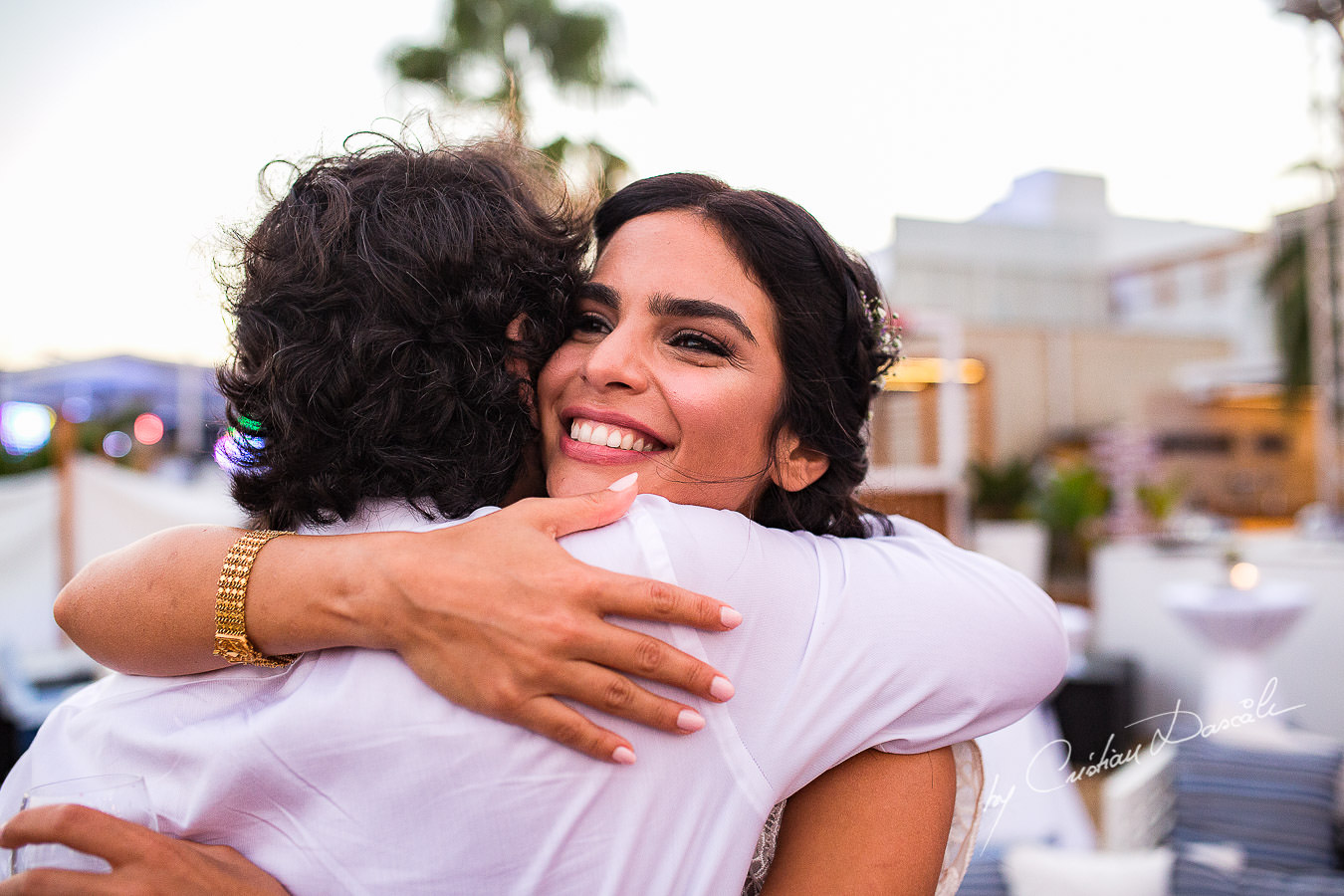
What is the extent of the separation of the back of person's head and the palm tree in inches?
308

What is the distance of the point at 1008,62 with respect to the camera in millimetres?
4812

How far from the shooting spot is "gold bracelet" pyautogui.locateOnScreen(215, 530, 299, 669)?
1146 mm

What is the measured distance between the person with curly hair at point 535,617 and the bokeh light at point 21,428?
1024 cm

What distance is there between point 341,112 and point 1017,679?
4.77 ft

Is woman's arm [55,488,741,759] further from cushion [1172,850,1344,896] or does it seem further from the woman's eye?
cushion [1172,850,1344,896]

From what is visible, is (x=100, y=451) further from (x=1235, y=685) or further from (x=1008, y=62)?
(x=1235, y=685)

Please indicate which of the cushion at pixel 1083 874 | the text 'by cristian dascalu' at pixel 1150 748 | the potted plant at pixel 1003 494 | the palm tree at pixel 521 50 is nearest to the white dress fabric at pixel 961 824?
the text 'by cristian dascalu' at pixel 1150 748

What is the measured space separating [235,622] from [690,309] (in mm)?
802

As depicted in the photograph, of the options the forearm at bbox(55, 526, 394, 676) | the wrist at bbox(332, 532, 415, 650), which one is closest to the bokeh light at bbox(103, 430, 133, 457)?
the forearm at bbox(55, 526, 394, 676)

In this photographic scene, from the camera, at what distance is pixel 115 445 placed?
1048cm

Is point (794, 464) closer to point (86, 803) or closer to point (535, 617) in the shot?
point (535, 617)

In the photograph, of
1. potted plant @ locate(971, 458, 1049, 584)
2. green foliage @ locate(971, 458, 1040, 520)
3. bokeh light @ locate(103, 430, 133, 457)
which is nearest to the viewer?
bokeh light @ locate(103, 430, 133, 457)

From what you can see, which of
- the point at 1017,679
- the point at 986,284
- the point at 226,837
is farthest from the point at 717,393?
the point at 986,284

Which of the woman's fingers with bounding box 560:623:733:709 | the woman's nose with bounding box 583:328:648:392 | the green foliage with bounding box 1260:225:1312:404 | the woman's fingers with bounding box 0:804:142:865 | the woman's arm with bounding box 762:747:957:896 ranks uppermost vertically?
the green foliage with bounding box 1260:225:1312:404
